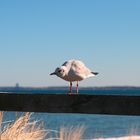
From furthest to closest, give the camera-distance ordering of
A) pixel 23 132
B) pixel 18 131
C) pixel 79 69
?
pixel 23 132 < pixel 18 131 < pixel 79 69

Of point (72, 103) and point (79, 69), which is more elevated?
point (79, 69)

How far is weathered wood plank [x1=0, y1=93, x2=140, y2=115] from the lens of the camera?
4141 mm

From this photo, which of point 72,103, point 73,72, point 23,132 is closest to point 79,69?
point 73,72

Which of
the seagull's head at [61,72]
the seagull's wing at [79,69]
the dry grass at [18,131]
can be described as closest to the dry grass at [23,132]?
the dry grass at [18,131]

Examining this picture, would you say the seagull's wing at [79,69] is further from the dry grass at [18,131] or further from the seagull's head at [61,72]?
the dry grass at [18,131]

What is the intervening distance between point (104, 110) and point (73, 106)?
0.86 feet

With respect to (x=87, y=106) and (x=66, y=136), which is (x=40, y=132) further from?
(x=87, y=106)

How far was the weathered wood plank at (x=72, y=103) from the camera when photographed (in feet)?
13.6

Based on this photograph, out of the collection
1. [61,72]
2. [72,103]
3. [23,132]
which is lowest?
[23,132]

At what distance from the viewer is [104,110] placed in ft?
13.7

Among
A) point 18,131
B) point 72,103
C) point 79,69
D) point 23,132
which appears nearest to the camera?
point 72,103

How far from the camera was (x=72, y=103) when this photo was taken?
14.0 feet

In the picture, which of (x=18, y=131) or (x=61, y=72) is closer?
(x=61, y=72)

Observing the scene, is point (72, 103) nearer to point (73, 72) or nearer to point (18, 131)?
point (73, 72)
